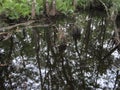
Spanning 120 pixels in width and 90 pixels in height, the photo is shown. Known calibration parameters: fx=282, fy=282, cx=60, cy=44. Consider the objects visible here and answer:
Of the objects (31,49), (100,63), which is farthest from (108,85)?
(31,49)

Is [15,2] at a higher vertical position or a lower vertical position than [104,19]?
higher

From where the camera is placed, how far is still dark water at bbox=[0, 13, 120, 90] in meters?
10.7

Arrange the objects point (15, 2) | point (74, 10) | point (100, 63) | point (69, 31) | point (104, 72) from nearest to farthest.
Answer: point (104, 72) < point (100, 63) < point (69, 31) < point (15, 2) < point (74, 10)

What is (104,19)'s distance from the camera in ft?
72.0

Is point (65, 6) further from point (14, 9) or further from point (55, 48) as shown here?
point (55, 48)

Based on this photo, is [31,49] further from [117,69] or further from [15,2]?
[15,2]

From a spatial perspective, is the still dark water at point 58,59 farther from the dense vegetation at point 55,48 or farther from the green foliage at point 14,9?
the green foliage at point 14,9

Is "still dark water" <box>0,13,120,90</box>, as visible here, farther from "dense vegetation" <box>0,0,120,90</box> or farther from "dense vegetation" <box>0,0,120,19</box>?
"dense vegetation" <box>0,0,120,19</box>

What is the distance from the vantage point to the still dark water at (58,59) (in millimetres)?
Result: 10719

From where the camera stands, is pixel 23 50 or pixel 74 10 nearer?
pixel 23 50

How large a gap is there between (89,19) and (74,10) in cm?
201

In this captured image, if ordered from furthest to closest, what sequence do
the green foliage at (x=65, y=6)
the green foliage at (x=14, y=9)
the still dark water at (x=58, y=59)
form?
the green foliage at (x=65, y=6), the green foliage at (x=14, y=9), the still dark water at (x=58, y=59)

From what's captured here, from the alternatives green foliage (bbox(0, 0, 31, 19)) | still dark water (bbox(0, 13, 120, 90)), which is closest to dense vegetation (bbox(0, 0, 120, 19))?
green foliage (bbox(0, 0, 31, 19))

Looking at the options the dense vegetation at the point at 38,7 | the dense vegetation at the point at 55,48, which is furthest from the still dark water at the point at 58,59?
the dense vegetation at the point at 38,7
